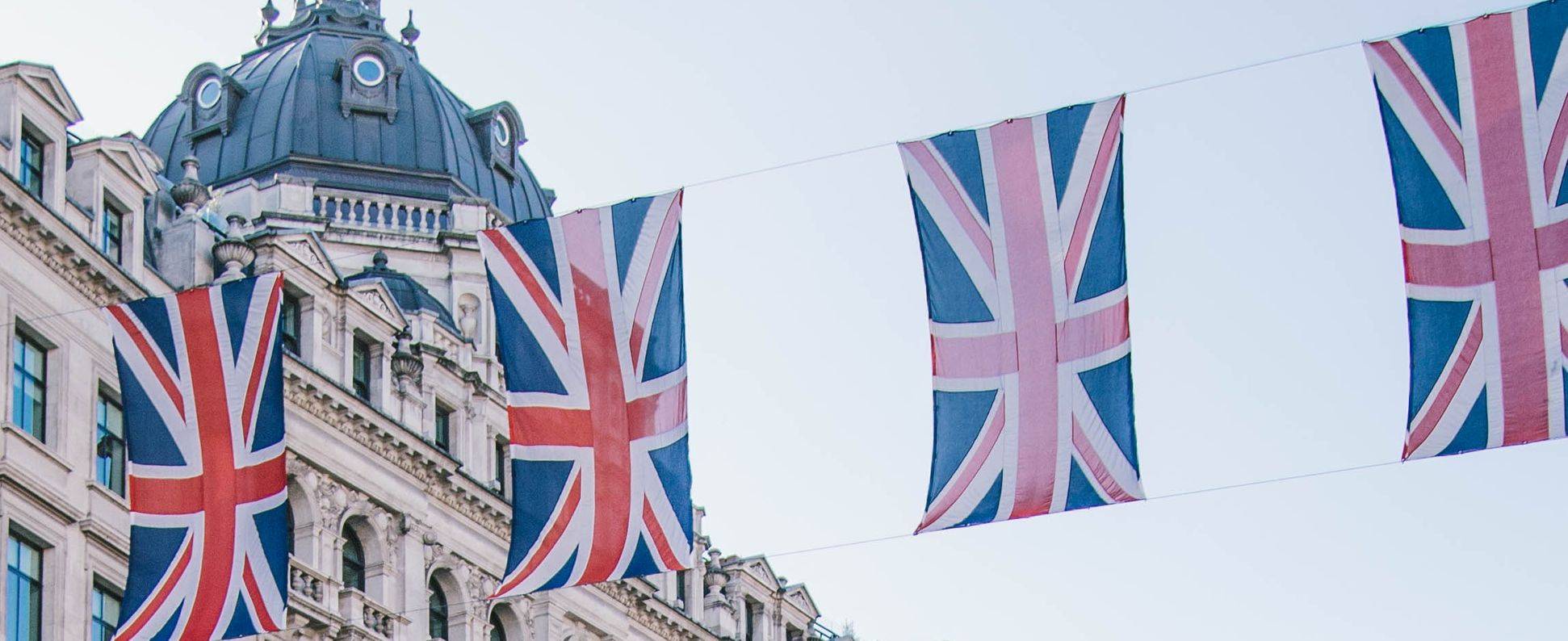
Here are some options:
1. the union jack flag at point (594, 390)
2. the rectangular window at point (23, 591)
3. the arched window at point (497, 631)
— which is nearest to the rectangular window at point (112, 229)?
the rectangular window at point (23, 591)

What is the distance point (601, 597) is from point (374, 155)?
1385cm

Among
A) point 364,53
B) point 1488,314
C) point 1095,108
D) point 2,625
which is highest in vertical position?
point 364,53

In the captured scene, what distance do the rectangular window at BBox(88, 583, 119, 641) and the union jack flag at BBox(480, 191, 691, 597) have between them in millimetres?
8975

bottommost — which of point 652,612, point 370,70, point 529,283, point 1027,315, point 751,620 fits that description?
point 751,620

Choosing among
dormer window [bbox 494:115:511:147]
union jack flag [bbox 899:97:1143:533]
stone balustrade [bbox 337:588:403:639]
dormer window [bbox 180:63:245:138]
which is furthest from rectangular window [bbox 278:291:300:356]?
dormer window [bbox 494:115:511:147]

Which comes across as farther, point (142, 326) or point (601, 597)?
point (601, 597)

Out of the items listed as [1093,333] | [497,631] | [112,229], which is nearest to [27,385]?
[112,229]

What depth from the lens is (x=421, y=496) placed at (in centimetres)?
6150

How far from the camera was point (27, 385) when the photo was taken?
51531mm

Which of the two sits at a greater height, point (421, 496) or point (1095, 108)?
point (1095, 108)

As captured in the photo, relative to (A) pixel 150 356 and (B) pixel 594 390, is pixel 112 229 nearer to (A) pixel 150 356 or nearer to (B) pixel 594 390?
(A) pixel 150 356

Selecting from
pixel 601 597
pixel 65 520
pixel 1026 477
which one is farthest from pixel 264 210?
pixel 1026 477

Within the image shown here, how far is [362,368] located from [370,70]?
18754 mm

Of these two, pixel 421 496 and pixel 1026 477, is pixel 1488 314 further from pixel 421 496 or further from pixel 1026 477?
pixel 421 496
